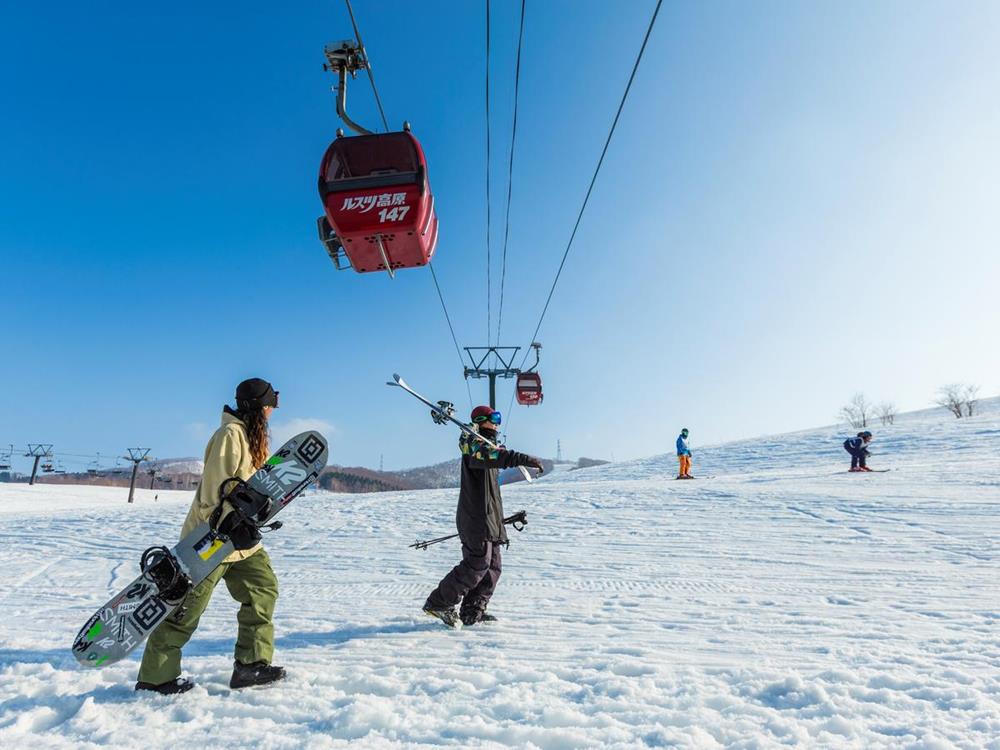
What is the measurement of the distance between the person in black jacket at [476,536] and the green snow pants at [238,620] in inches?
56.1

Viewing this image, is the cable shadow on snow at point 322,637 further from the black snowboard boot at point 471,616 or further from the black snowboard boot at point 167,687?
the black snowboard boot at point 167,687

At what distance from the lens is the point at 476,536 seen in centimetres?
434

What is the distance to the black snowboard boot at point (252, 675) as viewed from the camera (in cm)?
317

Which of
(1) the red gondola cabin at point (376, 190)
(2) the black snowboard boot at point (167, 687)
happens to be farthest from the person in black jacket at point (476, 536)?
(1) the red gondola cabin at point (376, 190)

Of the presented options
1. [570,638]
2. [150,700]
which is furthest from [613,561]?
[150,700]

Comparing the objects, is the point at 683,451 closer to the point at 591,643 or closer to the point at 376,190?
the point at 376,190

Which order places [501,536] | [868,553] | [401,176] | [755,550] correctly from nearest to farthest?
[501,536]
[401,176]
[868,553]
[755,550]

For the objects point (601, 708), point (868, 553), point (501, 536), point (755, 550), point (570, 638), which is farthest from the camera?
point (755, 550)

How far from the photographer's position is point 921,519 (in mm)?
8758

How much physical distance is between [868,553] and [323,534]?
8.25m

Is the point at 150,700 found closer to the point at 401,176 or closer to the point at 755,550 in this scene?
the point at 401,176

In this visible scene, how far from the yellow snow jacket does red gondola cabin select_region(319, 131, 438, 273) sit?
3684 mm

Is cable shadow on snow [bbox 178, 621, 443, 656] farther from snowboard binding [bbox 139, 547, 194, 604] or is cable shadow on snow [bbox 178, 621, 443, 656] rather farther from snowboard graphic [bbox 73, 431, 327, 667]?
snowboard binding [bbox 139, 547, 194, 604]

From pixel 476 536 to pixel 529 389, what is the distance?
16.4m
